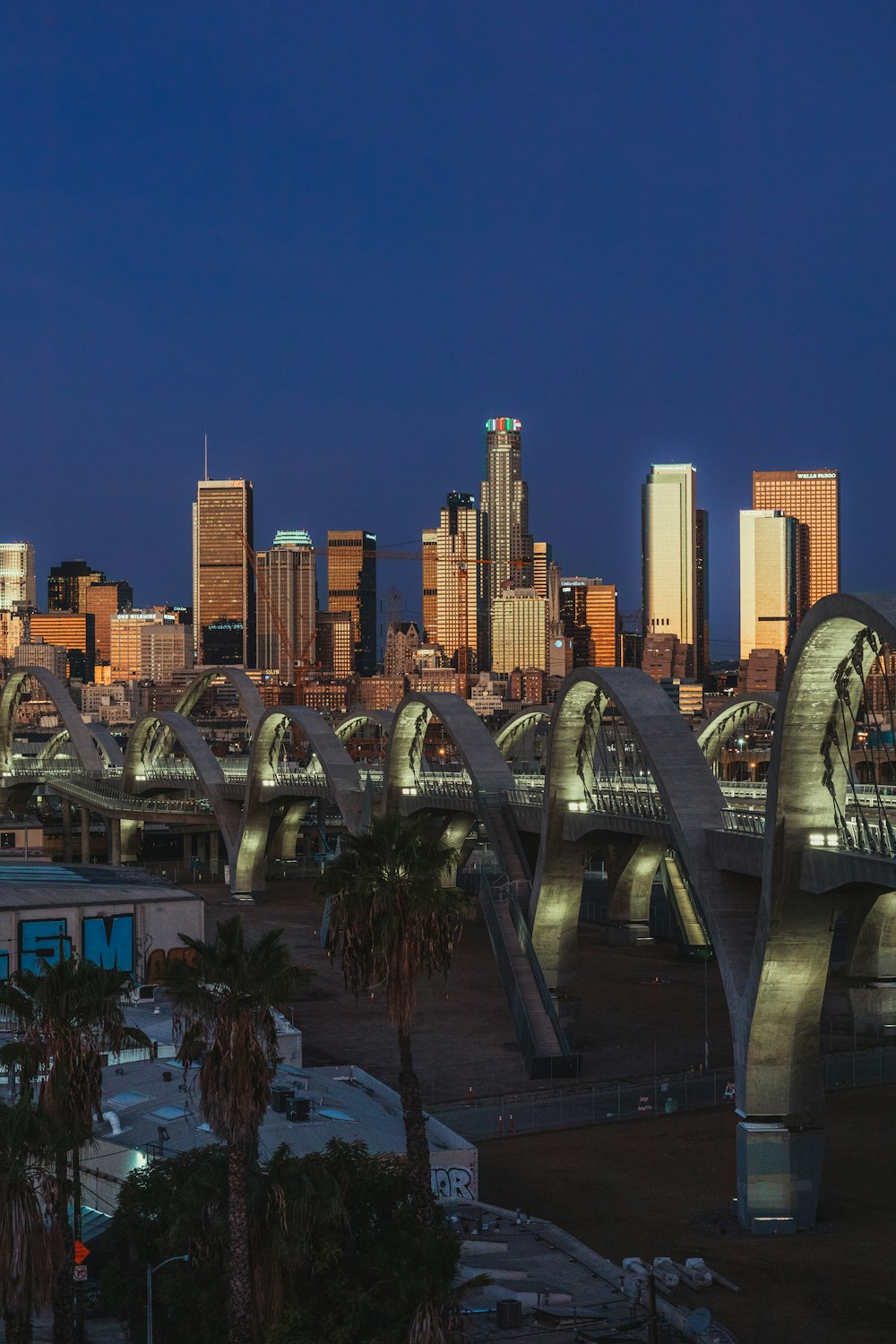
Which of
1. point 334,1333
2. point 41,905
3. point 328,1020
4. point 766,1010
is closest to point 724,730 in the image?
point 328,1020

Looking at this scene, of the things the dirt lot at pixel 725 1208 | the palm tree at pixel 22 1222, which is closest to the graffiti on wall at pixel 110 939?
the dirt lot at pixel 725 1208

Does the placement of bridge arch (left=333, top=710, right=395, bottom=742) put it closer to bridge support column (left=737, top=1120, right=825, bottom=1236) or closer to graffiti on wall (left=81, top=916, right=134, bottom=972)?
graffiti on wall (left=81, top=916, right=134, bottom=972)

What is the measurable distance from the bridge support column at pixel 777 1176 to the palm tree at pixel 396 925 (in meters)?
9.78

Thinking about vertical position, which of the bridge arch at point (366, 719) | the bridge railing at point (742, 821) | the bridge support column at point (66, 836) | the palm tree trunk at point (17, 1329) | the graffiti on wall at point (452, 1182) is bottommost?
the bridge support column at point (66, 836)

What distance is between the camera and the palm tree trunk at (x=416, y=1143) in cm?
3139

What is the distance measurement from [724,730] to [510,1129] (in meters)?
57.5

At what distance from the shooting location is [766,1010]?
40969mm

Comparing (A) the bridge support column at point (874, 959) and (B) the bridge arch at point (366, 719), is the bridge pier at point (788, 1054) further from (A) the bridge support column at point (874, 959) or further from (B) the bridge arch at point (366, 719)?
(B) the bridge arch at point (366, 719)

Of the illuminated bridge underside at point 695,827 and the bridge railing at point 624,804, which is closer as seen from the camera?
the illuminated bridge underside at point 695,827

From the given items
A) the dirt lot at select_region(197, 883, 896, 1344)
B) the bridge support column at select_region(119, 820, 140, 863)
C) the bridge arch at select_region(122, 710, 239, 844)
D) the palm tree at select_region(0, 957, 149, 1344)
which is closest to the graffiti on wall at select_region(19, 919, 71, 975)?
the dirt lot at select_region(197, 883, 896, 1344)

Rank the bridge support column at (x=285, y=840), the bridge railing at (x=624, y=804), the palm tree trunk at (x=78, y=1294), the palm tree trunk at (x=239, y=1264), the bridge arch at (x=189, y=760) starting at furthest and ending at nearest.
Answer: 1. the bridge support column at (x=285, y=840)
2. the bridge arch at (x=189, y=760)
3. the bridge railing at (x=624, y=804)
4. the palm tree trunk at (x=78, y=1294)
5. the palm tree trunk at (x=239, y=1264)

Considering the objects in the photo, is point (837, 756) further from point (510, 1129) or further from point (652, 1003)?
point (652, 1003)

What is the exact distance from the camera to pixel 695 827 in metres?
47.9

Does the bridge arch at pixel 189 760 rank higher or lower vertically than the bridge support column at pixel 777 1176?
higher
